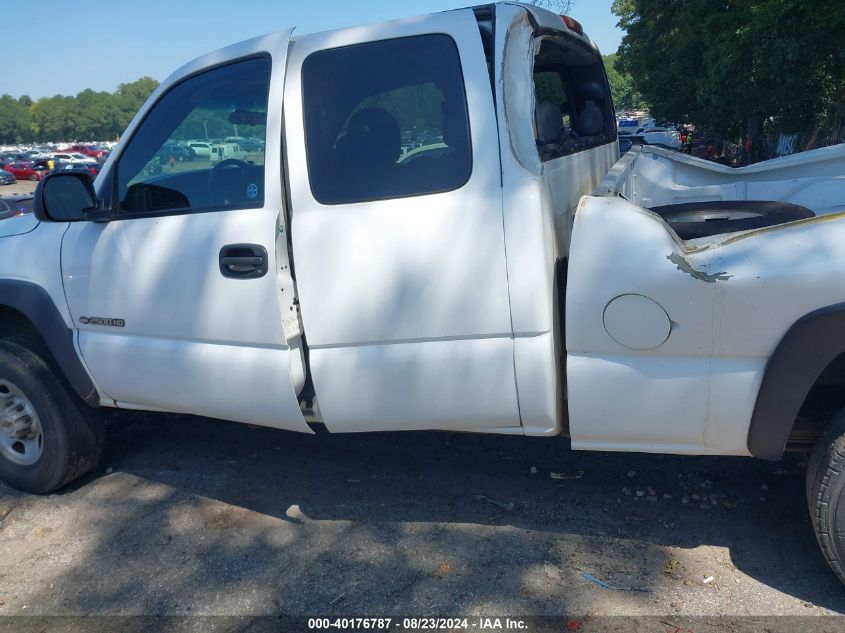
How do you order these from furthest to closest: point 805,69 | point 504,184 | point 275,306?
1. point 805,69
2. point 275,306
3. point 504,184

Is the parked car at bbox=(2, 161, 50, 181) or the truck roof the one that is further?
the parked car at bbox=(2, 161, 50, 181)

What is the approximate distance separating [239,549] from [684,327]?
7.19 ft

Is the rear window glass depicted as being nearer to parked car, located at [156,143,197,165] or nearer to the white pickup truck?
the white pickup truck

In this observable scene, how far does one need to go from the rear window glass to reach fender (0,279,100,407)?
1555 millimetres

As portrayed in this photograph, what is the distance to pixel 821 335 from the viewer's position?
2457mm

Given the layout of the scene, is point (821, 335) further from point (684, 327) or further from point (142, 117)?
point (142, 117)

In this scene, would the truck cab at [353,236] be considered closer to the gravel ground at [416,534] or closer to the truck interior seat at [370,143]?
the truck interior seat at [370,143]

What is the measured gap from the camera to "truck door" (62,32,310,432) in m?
3.10

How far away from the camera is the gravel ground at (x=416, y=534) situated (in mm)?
3004

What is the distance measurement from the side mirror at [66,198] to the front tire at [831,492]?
3.13m

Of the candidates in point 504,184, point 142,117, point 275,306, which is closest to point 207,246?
point 275,306

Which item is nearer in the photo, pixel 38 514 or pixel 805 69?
pixel 38 514

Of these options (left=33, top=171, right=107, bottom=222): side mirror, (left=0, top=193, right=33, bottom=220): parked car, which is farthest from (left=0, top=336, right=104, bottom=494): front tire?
(left=0, top=193, right=33, bottom=220): parked car

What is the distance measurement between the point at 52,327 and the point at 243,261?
1.24 meters
